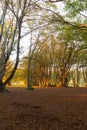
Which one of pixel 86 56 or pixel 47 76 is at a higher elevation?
pixel 86 56

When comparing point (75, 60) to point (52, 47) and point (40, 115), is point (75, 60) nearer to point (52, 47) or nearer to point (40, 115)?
point (52, 47)

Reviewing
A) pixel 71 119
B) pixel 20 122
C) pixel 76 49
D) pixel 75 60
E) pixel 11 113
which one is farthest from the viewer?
pixel 75 60

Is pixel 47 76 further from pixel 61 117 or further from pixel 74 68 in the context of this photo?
pixel 61 117

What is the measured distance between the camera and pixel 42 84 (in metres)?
58.3

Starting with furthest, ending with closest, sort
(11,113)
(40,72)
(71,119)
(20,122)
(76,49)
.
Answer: (40,72), (76,49), (11,113), (71,119), (20,122)

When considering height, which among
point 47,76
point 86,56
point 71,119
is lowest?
point 71,119

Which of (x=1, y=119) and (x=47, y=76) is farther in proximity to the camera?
(x=47, y=76)

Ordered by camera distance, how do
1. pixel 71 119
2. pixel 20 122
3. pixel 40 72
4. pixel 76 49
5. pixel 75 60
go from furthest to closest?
1. pixel 40 72
2. pixel 75 60
3. pixel 76 49
4. pixel 71 119
5. pixel 20 122

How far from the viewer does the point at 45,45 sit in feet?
186

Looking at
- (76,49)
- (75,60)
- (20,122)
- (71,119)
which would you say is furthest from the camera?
(75,60)

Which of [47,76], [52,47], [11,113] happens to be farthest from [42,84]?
[11,113]

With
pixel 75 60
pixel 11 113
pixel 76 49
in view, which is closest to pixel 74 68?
pixel 75 60

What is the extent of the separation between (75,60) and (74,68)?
20.9 feet

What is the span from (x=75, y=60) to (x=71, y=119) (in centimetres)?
4700
